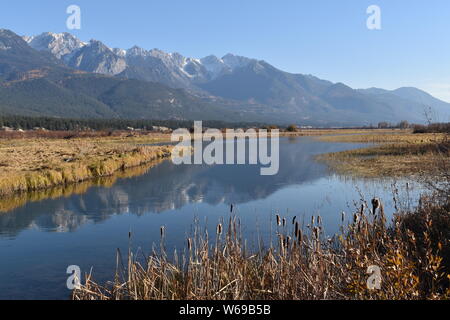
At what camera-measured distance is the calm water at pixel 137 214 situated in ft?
37.1

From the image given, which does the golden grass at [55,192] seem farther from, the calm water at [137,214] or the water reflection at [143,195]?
the calm water at [137,214]

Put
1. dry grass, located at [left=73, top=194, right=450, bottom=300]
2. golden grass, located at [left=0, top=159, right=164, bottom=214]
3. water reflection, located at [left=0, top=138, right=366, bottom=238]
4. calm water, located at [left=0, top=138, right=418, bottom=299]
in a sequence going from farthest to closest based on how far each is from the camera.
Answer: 1. golden grass, located at [left=0, top=159, right=164, bottom=214]
2. water reflection, located at [left=0, top=138, right=366, bottom=238]
3. calm water, located at [left=0, top=138, right=418, bottom=299]
4. dry grass, located at [left=73, top=194, right=450, bottom=300]

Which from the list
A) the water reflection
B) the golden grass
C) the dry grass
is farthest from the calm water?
the dry grass

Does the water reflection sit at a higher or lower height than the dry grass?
lower

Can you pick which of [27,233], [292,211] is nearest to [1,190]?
[27,233]

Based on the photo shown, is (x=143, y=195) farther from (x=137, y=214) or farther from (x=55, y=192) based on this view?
(x=55, y=192)

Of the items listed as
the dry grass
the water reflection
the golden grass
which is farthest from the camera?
the golden grass

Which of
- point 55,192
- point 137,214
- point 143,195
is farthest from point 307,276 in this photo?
point 55,192

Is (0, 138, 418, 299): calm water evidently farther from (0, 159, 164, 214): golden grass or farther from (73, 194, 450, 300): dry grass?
(73, 194, 450, 300): dry grass

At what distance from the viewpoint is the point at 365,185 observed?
21859mm

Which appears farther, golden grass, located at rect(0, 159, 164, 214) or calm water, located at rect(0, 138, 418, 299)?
golden grass, located at rect(0, 159, 164, 214)

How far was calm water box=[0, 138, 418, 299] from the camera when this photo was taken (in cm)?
1132

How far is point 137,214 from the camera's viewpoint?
18391mm
